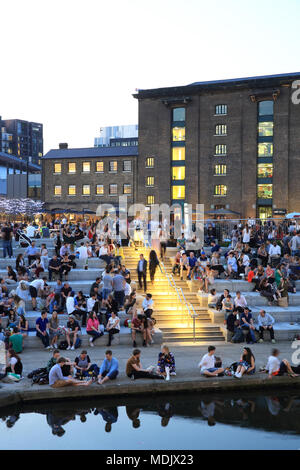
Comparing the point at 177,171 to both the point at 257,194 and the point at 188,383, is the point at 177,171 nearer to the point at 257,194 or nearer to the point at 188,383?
the point at 257,194

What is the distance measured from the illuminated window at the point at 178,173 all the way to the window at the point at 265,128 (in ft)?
32.5

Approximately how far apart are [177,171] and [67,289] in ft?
135

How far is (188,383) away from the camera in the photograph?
1349 cm

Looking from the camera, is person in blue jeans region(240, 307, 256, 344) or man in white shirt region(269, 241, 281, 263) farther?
man in white shirt region(269, 241, 281, 263)

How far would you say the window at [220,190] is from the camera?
5677 cm

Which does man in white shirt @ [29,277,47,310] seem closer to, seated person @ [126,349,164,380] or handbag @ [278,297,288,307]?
seated person @ [126,349,164,380]

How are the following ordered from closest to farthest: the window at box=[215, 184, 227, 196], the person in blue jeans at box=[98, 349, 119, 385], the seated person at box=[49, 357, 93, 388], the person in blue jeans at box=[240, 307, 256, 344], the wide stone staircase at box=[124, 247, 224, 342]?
the seated person at box=[49, 357, 93, 388], the person in blue jeans at box=[98, 349, 119, 385], the person in blue jeans at box=[240, 307, 256, 344], the wide stone staircase at box=[124, 247, 224, 342], the window at box=[215, 184, 227, 196]

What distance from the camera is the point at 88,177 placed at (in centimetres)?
6197

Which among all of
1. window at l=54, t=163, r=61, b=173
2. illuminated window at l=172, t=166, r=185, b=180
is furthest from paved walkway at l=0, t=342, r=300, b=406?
window at l=54, t=163, r=61, b=173

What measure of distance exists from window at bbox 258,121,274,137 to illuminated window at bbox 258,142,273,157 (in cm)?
101

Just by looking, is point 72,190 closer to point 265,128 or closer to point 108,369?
point 265,128

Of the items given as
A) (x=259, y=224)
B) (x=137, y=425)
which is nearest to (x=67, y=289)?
(x=137, y=425)

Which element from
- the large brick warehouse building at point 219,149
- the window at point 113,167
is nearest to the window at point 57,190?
the large brick warehouse building at point 219,149

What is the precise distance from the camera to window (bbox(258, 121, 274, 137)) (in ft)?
180
